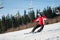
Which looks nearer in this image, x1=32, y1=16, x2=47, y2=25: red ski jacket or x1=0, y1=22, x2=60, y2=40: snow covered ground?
x1=0, y1=22, x2=60, y2=40: snow covered ground

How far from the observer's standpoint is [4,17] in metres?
2.48

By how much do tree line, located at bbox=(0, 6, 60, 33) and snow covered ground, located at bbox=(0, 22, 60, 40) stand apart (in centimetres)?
10

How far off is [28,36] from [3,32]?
34cm

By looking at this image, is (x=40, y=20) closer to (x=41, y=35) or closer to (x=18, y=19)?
(x=41, y=35)

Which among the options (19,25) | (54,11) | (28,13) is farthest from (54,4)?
(19,25)

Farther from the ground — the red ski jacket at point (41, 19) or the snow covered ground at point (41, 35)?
the red ski jacket at point (41, 19)

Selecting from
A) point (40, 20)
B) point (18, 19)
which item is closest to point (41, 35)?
point (40, 20)

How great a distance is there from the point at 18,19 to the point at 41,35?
0.39m

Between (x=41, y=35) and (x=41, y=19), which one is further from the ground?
(x=41, y=19)

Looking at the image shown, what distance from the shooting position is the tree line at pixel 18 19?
8.11 ft

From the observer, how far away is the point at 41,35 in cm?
260

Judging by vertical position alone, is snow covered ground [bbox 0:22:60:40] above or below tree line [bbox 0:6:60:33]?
below

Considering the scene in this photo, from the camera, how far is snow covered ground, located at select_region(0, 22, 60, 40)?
8.14 ft

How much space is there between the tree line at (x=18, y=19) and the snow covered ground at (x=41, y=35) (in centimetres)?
10
